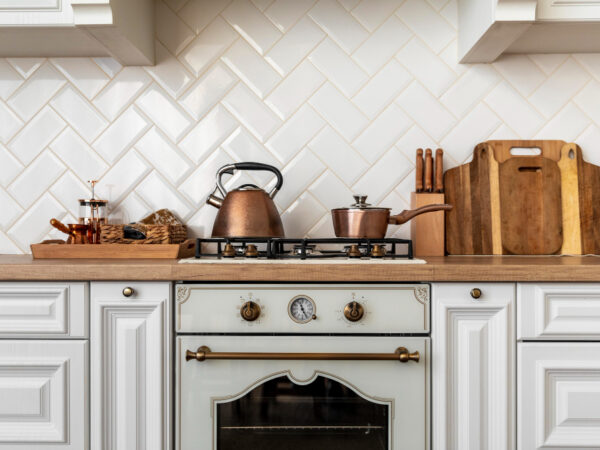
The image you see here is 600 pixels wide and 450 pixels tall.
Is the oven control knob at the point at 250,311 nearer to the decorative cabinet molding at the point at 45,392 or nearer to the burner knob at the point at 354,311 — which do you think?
the burner knob at the point at 354,311

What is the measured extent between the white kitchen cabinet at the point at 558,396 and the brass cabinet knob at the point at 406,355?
244 millimetres

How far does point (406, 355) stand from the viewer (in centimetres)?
112

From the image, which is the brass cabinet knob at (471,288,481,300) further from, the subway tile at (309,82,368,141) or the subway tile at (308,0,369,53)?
the subway tile at (308,0,369,53)

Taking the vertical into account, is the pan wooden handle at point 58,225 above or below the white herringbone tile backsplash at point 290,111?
below

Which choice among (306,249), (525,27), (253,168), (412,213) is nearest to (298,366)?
(306,249)

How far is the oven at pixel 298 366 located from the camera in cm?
115

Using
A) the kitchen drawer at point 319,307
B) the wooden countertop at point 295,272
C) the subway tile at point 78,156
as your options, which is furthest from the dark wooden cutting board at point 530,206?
the subway tile at point 78,156

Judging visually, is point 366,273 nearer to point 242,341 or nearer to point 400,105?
point 242,341

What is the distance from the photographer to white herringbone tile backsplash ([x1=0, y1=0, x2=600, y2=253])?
1673 millimetres

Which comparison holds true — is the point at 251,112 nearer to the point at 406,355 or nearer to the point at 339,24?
the point at 339,24

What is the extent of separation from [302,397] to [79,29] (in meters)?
1.13

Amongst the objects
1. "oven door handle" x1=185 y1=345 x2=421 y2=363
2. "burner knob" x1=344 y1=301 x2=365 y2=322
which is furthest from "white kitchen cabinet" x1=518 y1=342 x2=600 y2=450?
"burner knob" x1=344 y1=301 x2=365 y2=322

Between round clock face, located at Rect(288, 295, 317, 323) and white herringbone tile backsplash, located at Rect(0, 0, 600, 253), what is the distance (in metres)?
0.54

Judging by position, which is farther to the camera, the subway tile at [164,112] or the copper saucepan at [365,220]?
the subway tile at [164,112]
